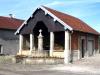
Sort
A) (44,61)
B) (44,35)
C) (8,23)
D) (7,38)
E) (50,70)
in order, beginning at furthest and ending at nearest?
1. (8,23)
2. (7,38)
3. (44,35)
4. (44,61)
5. (50,70)

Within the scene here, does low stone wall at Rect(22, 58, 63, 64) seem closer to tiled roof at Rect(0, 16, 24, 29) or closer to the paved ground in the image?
the paved ground

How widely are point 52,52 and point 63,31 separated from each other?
249cm

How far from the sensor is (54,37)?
1305 inches

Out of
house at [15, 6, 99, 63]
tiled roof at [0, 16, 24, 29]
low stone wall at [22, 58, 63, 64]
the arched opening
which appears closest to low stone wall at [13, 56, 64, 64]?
low stone wall at [22, 58, 63, 64]

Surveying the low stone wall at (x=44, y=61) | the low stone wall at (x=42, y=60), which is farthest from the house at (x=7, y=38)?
the low stone wall at (x=44, y=61)

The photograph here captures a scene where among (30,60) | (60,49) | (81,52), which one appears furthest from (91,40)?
(30,60)

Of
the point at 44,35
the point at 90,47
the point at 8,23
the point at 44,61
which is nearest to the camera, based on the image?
the point at 44,61

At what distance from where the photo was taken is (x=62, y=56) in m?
30.6

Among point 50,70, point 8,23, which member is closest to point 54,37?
point 50,70

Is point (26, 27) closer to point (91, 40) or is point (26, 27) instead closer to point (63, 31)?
point (63, 31)

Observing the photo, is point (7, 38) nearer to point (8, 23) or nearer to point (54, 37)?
point (8, 23)

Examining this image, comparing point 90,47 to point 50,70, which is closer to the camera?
point 50,70

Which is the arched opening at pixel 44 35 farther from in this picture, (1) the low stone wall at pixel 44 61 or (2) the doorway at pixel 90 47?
(1) the low stone wall at pixel 44 61

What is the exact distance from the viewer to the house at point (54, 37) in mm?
30703
